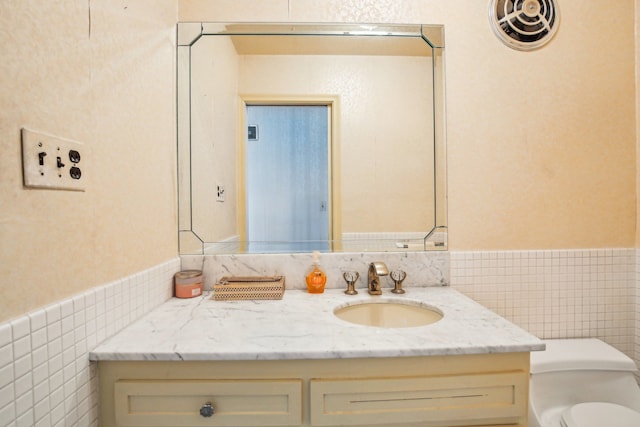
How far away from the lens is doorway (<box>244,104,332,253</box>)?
1352 mm

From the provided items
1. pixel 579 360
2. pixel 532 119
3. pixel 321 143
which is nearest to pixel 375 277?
pixel 321 143

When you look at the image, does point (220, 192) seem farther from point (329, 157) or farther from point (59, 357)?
point (59, 357)

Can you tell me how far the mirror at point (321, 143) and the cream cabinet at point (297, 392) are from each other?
0.59 m

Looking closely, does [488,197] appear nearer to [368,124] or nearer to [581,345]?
[368,124]

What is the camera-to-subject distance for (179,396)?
78 centimetres

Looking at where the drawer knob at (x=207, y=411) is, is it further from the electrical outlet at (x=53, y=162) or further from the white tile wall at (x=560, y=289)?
the white tile wall at (x=560, y=289)

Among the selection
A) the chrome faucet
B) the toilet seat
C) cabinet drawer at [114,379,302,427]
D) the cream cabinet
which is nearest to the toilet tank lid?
the toilet seat

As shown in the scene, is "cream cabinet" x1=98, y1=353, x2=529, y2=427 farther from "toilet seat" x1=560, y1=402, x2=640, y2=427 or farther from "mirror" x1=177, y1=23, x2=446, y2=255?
"mirror" x1=177, y1=23, x2=446, y2=255

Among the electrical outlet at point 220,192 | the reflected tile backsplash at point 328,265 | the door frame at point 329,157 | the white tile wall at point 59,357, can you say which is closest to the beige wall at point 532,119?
the reflected tile backsplash at point 328,265

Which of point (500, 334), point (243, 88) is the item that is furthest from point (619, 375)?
point (243, 88)

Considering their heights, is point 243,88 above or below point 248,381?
above

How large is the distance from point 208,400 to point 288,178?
86cm

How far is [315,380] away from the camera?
0.79 m

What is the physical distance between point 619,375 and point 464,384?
86 cm
